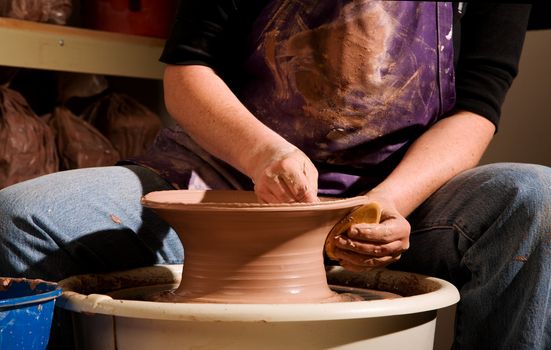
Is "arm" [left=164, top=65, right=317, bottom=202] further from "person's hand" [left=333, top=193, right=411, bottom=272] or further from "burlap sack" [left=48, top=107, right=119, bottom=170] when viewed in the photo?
"burlap sack" [left=48, top=107, right=119, bottom=170]

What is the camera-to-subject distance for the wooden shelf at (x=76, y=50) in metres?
2.13

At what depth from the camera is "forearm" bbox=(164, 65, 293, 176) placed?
1221mm

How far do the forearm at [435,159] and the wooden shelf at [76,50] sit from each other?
47.7 inches

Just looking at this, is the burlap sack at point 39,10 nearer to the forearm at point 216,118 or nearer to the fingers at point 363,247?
the forearm at point 216,118

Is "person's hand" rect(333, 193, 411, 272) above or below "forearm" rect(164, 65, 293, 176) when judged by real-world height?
below

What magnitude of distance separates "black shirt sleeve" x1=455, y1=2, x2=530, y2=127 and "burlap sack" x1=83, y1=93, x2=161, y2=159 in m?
1.32

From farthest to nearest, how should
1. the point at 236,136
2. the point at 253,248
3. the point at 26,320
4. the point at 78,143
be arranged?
1. the point at 78,143
2. the point at 236,136
3. the point at 253,248
4. the point at 26,320

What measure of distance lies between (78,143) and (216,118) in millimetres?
1230

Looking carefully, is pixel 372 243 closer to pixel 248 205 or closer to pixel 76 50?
pixel 248 205

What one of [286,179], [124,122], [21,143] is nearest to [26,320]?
[286,179]

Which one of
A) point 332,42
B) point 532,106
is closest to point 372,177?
point 332,42

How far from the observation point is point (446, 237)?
132cm

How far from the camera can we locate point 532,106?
2.21 meters

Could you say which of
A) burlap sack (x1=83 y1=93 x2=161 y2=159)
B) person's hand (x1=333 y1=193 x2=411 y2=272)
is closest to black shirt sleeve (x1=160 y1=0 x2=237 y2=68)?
person's hand (x1=333 y1=193 x2=411 y2=272)
